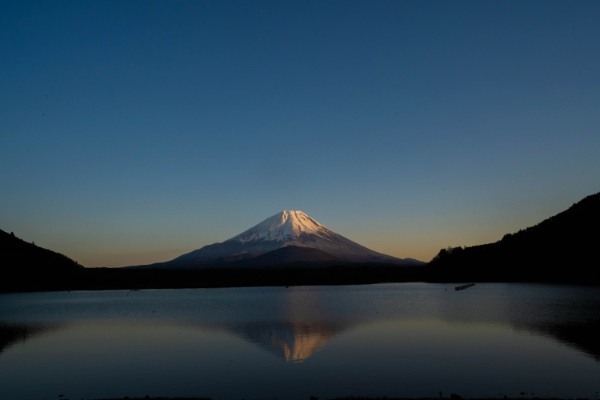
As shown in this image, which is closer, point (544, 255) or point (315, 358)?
point (315, 358)

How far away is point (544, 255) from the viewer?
13112 cm

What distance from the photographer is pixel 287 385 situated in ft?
65.1

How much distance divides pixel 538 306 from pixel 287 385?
40.6m

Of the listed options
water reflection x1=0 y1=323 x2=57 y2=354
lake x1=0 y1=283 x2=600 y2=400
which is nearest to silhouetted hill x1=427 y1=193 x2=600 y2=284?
lake x1=0 y1=283 x2=600 y2=400

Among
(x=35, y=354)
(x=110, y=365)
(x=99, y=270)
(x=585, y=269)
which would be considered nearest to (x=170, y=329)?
(x=35, y=354)

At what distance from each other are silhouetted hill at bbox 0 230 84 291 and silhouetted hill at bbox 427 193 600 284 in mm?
114251

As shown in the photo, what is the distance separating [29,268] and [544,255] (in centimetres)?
13854

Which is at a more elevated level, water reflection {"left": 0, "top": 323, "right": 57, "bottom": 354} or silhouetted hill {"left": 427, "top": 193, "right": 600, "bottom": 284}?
silhouetted hill {"left": 427, "top": 193, "right": 600, "bottom": 284}

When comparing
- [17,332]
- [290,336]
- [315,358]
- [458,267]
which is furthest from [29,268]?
[315,358]

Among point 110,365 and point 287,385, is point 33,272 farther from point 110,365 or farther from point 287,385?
point 287,385

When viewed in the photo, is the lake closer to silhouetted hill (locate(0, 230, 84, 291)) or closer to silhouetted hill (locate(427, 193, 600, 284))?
silhouetted hill (locate(427, 193, 600, 284))

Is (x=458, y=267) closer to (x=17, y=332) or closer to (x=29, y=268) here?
(x=29, y=268)

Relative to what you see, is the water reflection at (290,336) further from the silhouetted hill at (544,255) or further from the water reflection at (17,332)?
the silhouetted hill at (544,255)

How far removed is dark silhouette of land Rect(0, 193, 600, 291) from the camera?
120 m
